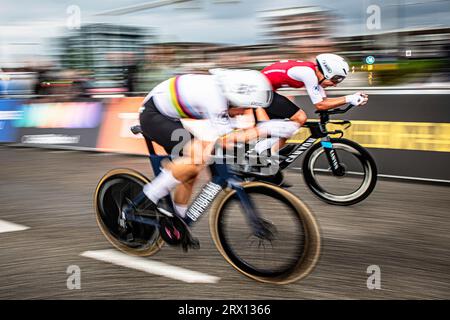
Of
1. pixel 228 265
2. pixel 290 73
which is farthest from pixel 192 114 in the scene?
pixel 290 73

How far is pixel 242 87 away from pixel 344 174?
267 centimetres

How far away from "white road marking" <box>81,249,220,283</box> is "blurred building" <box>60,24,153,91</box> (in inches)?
267

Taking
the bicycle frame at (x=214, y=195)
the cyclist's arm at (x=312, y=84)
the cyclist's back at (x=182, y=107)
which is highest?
the cyclist's back at (x=182, y=107)

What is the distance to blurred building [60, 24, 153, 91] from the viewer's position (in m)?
11.3

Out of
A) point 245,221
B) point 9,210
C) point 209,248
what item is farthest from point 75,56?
point 245,221

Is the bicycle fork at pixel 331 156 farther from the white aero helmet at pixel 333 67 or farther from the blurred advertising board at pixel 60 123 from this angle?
the blurred advertising board at pixel 60 123

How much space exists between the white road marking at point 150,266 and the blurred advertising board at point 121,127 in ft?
19.0

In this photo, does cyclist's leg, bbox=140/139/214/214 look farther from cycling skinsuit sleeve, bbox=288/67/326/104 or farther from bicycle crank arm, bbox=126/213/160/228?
cycling skinsuit sleeve, bbox=288/67/326/104

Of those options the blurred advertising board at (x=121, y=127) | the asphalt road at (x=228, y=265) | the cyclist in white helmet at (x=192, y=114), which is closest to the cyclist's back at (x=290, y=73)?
the asphalt road at (x=228, y=265)

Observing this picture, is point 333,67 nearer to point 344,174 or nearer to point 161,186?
point 344,174

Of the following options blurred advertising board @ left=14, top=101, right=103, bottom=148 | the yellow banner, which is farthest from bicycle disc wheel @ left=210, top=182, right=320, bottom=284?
blurred advertising board @ left=14, top=101, right=103, bottom=148

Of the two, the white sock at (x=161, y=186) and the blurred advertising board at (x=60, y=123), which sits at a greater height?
the white sock at (x=161, y=186)

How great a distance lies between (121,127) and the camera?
428 inches

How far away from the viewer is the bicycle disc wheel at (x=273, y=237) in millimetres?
3643
